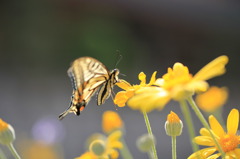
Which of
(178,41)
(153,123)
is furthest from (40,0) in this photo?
(153,123)

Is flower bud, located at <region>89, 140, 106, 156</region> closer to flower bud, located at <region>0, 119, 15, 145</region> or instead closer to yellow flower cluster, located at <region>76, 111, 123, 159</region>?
yellow flower cluster, located at <region>76, 111, 123, 159</region>

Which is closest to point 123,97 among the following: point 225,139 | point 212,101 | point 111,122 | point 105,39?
point 225,139

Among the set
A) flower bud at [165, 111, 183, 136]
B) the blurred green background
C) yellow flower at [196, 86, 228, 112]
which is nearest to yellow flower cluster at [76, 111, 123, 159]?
flower bud at [165, 111, 183, 136]

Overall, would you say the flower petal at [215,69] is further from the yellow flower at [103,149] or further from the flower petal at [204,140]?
the yellow flower at [103,149]

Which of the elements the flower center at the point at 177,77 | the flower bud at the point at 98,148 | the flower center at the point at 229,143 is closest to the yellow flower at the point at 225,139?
the flower center at the point at 229,143

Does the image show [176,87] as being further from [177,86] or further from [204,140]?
[204,140]

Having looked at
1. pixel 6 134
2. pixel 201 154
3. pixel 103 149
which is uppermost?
pixel 6 134
